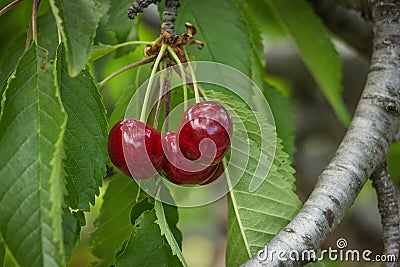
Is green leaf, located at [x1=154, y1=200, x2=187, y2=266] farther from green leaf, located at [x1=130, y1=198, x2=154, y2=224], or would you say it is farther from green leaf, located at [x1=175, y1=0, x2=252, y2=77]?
green leaf, located at [x1=175, y1=0, x2=252, y2=77]

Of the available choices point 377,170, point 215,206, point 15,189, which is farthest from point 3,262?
point 215,206

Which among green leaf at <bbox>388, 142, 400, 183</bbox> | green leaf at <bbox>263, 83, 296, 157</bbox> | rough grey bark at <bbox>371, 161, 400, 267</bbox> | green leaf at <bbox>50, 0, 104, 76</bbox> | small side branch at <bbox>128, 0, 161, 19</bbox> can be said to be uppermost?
green leaf at <bbox>50, 0, 104, 76</bbox>

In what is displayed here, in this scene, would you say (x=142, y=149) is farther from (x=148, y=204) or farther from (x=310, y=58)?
(x=310, y=58)

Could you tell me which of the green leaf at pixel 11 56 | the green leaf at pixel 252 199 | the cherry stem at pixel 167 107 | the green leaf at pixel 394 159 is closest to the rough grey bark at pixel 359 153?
the green leaf at pixel 252 199

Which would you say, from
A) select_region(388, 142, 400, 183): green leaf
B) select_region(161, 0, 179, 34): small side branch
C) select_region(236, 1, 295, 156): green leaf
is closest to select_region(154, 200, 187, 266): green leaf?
select_region(161, 0, 179, 34): small side branch

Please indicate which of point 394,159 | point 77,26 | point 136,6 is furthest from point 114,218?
point 394,159

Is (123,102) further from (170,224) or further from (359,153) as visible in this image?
(359,153)
